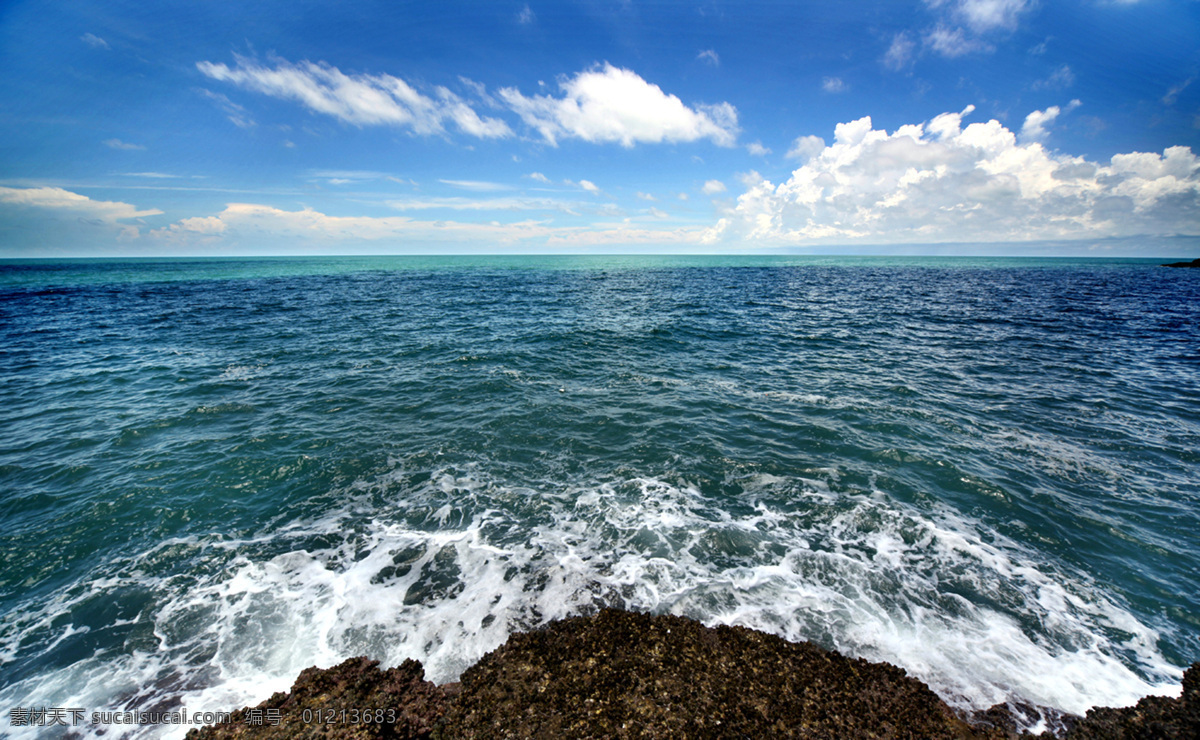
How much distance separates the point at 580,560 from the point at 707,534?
2764 mm

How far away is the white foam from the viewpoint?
18.8 feet

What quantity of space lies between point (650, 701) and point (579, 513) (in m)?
4.69

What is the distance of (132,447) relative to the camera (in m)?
11.6

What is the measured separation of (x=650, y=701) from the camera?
15.5 ft

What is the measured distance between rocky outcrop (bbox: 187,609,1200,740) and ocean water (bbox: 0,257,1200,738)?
742 millimetres

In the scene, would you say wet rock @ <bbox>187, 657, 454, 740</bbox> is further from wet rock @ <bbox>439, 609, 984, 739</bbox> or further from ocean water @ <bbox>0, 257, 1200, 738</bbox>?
ocean water @ <bbox>0, 257, 1200, 738</bbox>

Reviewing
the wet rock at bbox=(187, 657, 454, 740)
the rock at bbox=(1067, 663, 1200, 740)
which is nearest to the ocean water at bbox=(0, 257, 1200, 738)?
the rock at bbox=(1067, 663, 1200, 740)

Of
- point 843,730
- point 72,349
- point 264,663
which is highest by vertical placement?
point 72,349

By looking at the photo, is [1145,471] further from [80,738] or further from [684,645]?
[80,738]

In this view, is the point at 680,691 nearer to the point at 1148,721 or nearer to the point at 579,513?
the point at 579,513

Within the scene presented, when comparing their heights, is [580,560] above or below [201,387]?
below

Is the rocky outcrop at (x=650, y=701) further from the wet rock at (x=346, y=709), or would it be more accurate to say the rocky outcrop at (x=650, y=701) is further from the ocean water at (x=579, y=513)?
the ocean water at (x=579, y=513)

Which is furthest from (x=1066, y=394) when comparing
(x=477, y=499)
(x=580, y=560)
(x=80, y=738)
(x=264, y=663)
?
(x=80, y=738)

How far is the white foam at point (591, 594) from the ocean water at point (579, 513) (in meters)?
0.05
